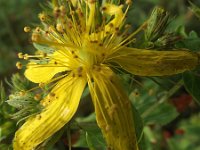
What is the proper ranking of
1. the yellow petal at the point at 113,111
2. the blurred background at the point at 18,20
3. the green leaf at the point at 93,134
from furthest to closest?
1. the blurred background at the point at 18,20
2. the green leaf at the point at 93,134
3. the yellow petal at the point at 113,111

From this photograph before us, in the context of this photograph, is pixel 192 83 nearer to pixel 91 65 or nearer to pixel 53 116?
pixel 91 65

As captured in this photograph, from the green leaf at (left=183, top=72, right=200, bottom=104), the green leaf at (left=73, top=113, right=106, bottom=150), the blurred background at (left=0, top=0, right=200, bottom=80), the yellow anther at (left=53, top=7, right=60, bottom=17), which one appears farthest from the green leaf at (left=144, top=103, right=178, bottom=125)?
the blurred background at (left=0, top=0, right=200, bottom=80)

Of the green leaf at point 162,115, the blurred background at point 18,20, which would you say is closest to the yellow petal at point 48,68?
the green leaf at point 162,115

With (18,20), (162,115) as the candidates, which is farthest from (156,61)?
(18,20)

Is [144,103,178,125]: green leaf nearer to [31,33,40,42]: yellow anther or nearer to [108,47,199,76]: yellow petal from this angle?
[108,47,199,76]: yellow petal

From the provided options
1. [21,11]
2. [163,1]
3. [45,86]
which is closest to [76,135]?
[45,86]

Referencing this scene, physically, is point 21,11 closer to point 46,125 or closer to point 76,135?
point 76,135

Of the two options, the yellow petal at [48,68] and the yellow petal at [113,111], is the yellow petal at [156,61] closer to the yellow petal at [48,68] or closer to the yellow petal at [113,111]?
the yellow petal at [113,111]
